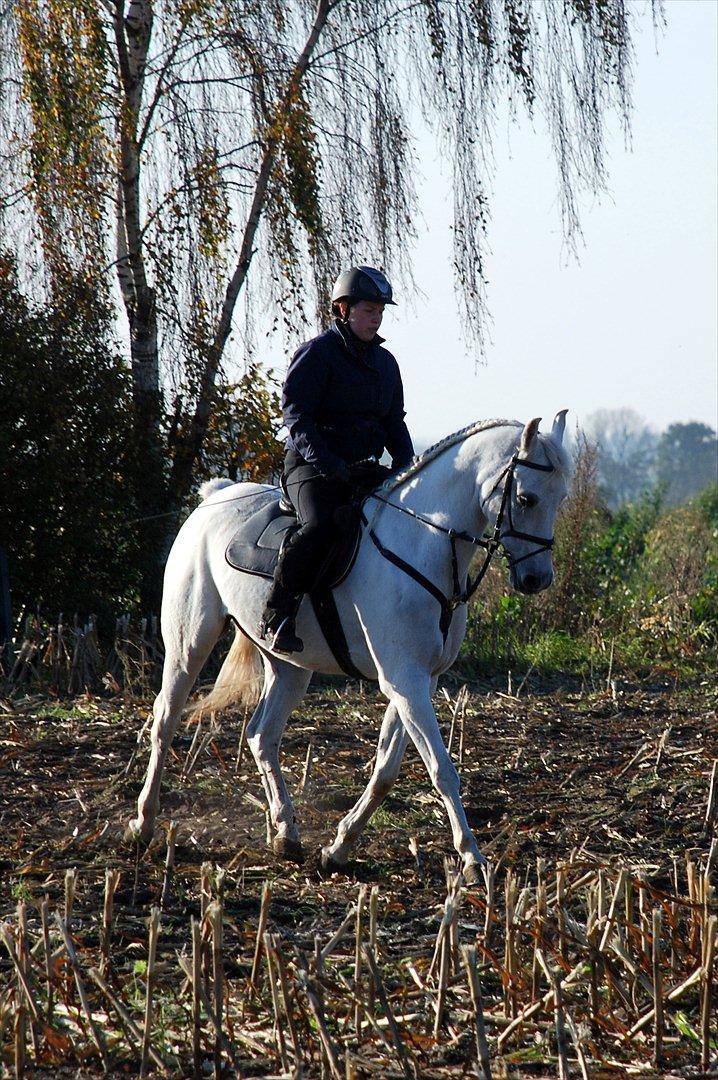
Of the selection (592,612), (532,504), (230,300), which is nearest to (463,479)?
(532,504)

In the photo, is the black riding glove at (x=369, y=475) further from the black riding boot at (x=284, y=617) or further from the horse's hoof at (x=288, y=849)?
the horse's hoof at (x=288, y=849)

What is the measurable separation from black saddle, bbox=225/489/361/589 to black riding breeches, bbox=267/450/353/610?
0.05 m

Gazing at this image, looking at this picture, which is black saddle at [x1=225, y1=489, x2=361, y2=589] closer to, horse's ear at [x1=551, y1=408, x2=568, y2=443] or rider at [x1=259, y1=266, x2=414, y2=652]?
rider at [x1=259, y1=266, x2=414, y2=652]

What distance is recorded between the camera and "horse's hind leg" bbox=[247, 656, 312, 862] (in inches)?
Result: 280

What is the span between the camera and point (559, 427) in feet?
21.3

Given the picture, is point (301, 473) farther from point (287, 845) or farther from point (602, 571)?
point (602, 571)

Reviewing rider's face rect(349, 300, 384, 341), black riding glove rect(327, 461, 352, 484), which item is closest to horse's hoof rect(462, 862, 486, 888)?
black riding glove rect(327, 461, 352, 484)

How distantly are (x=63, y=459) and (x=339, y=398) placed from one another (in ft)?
24.8

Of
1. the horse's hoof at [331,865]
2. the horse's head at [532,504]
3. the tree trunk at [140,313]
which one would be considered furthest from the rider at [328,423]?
the tree trunk at [140,313]

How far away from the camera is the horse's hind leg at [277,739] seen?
7102 millimetres

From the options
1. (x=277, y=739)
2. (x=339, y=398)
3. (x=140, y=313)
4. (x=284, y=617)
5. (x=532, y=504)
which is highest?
(x=140, y=313)

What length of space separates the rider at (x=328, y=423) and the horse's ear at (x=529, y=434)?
1.02 meters

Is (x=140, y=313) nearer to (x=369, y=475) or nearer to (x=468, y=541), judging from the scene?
(x=369, y=475)

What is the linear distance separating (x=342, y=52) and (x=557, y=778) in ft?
35.0
